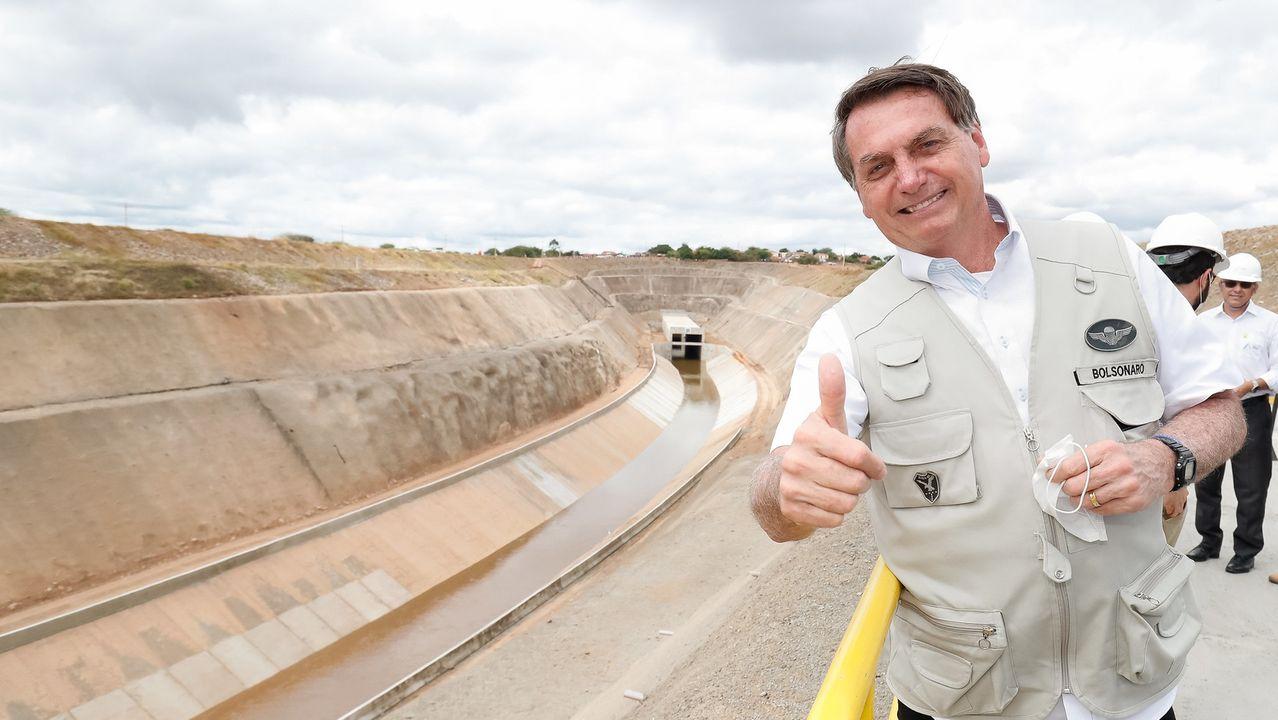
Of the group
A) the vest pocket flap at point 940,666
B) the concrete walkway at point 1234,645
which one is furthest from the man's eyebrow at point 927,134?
the concrete walkway at point 1234,645

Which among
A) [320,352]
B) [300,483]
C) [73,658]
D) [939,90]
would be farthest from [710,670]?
[320,352]

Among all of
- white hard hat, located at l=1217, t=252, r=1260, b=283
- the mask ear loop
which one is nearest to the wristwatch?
the mask ear loop

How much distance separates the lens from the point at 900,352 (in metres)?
2.54

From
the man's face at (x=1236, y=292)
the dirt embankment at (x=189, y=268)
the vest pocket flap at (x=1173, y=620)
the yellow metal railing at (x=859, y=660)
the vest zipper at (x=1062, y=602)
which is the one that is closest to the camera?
the yellow metal railing at (x=859, y=660)

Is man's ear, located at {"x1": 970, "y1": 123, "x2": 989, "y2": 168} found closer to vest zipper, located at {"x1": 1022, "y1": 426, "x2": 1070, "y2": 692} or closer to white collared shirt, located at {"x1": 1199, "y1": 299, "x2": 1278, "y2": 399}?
vest zipper, located at {"x1": 1022, "y1": 426, "x2": 1070, "y2": 692}

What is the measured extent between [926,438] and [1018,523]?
0.40 metres

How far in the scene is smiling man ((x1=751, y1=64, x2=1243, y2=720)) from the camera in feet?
7.83

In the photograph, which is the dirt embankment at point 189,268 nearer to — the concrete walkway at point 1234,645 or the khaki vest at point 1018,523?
the khaki vest at point 1018,523

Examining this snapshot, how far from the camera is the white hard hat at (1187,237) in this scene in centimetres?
571

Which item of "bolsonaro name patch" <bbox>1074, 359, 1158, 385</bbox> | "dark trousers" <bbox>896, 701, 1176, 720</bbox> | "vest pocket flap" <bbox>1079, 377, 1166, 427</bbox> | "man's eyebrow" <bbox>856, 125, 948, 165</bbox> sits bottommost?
"dark trousers" <bbox>896, 701, 1176, 720</bbox>

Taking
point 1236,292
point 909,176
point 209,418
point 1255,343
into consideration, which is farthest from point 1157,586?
point 209,418

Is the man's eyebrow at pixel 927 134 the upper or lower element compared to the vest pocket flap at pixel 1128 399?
upper

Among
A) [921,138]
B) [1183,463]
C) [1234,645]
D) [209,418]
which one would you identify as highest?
[921,138]

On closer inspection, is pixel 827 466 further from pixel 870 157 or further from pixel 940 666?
pixel 870 157
